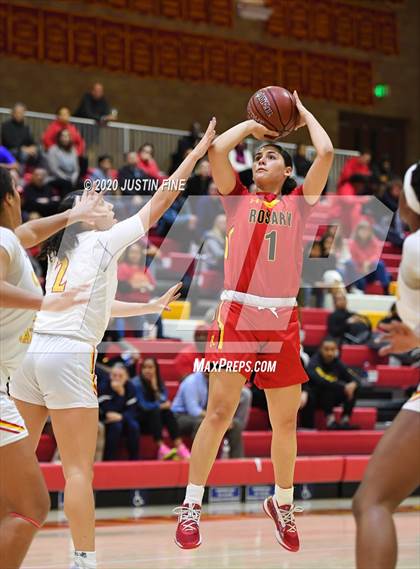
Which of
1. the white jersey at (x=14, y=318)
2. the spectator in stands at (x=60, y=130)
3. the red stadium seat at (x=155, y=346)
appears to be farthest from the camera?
the spectator in stands at (x=60, y=130)

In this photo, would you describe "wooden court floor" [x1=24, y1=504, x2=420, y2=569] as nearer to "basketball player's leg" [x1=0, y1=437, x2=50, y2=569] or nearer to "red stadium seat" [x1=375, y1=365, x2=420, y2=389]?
"basketball player's leg" [x1=0, y1=437, x2=50, y2=569]

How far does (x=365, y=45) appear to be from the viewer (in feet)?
74.9

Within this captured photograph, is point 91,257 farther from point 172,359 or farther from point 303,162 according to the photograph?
point 303,162

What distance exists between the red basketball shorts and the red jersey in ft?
0.44

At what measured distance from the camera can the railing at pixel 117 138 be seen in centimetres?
1716

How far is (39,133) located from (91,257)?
11430mm

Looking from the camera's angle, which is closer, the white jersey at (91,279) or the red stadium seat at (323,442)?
the white jersey at (91,279)

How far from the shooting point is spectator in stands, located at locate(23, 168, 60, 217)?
13844 millimetres

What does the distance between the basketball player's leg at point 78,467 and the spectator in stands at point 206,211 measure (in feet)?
17.3

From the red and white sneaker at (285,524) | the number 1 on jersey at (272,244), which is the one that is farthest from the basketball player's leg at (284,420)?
the number 1 on jersey at (272,244)

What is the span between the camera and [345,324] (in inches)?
575

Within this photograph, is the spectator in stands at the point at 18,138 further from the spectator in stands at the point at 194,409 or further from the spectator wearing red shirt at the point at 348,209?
the spectator in stands at the point at 194,409

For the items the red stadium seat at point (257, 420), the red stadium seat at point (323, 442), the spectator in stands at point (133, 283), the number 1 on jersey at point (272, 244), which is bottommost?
the red stadium seat at point (323, 442)

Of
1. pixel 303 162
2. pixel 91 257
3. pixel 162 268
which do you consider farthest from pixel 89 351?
pixel 303 162
